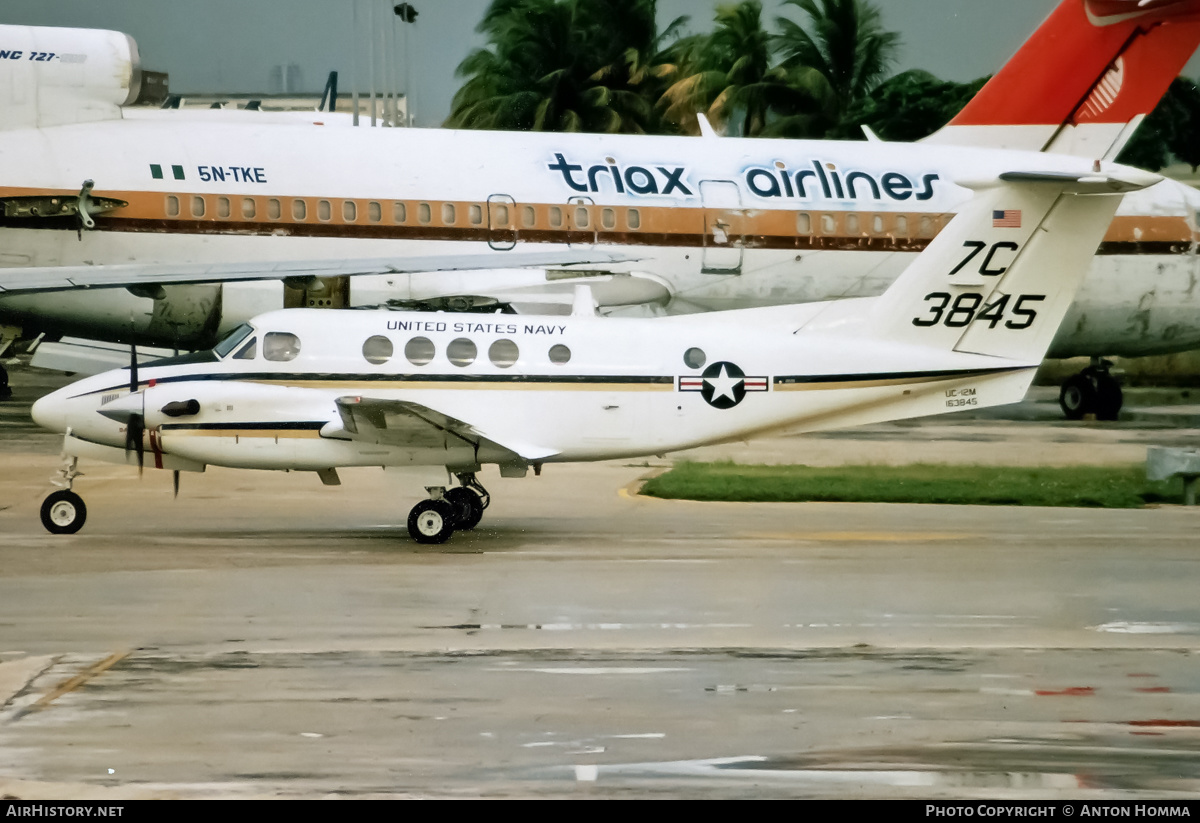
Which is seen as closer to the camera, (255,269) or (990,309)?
(990,309)

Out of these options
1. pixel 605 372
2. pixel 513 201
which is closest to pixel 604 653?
pixel 605 372

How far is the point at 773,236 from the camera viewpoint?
26.4 m

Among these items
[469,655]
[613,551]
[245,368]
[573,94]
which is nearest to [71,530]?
[245,368]

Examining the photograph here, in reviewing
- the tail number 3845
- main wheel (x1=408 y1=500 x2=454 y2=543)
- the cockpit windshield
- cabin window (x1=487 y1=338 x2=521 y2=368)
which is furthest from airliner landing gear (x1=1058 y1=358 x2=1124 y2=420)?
the cockpit windshield

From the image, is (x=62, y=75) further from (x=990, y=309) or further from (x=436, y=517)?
(x=990, y=309)

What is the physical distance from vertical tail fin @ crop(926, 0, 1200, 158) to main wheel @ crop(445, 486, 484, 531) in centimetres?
1527

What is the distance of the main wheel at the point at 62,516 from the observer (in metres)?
16.0

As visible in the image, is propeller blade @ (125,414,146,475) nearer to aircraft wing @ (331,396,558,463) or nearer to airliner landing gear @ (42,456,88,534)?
airliner landing gear @ (42,456,88,534)

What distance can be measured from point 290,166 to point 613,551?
1174 cm

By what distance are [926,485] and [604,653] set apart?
33.8 ft

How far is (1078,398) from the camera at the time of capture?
30656mm

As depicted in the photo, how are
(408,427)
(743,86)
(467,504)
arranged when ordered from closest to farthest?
(408,427), (467,504), (743,86)

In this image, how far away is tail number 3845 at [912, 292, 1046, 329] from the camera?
16250 mm
